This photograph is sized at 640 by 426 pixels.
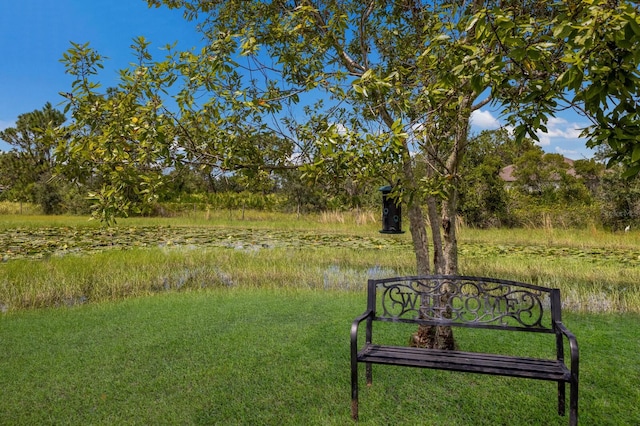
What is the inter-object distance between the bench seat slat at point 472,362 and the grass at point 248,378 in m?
0.41

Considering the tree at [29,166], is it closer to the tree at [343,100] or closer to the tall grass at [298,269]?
the tall grass at [298,269]

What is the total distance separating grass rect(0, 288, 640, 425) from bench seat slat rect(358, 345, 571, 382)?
1.35 feet

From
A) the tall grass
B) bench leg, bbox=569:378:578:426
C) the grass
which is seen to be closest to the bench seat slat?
bench leg, bbox=569:378:578:426

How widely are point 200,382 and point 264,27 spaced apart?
328cm

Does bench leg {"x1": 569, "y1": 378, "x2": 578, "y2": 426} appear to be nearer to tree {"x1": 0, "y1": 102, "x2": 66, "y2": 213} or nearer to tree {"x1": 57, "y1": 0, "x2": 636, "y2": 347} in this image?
tree {"x1": 57, "y1": 0, "x2": 636, "y2": 347}

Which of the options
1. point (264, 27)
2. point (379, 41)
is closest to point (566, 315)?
point (379, 41)

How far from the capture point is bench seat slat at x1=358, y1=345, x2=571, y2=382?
7.61 ft

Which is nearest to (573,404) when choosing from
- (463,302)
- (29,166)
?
(463,302)

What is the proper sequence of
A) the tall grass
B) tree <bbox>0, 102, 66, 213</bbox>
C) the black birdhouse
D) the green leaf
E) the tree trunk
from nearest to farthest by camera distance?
1. the green leaf
2. the tree trunk
3. the black birdhouse
4. the tall grass
5. tree <bbox>0, 102, 66, 213</bbox>

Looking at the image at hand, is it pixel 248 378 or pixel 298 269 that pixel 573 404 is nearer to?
pixel 248 378

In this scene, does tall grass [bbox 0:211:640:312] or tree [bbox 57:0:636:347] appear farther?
tall grass [bbox 0:211:640:312]

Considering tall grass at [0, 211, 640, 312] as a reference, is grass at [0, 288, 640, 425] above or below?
below

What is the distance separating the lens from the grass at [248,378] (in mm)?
2680

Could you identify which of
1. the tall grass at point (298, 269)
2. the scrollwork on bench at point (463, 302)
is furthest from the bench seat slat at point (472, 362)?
the tall grass at point (298, 269)
